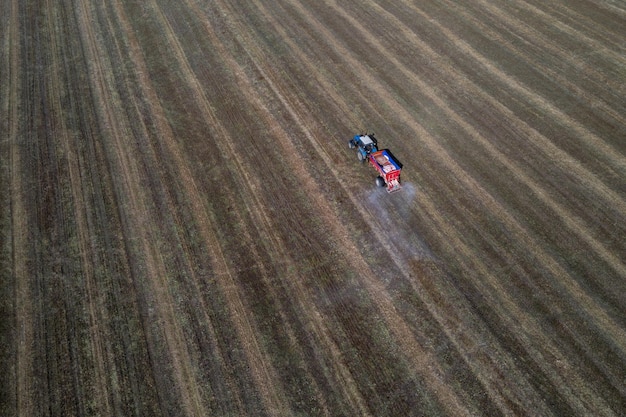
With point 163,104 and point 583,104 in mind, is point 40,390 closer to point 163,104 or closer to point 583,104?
point 163,104

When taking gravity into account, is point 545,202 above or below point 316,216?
above

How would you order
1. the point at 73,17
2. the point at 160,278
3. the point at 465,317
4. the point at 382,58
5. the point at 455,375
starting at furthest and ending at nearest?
the point at 73,17, the point at 382,58, the point at 160,278, the point at 465,317, the point at 455,375

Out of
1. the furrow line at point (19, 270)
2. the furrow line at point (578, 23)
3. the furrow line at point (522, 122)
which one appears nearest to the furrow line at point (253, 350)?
the furrow line at point (19, 270)

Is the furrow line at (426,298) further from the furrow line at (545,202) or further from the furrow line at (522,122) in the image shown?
the furrow line at (522,122)

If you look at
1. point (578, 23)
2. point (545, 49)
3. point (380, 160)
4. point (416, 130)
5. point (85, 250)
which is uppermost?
point (578, 23)

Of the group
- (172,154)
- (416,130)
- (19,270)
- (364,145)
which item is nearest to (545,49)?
(416,130)

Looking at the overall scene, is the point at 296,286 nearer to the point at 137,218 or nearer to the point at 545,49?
the point at 137,218

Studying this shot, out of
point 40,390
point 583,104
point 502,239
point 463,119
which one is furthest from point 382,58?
point 40,390
